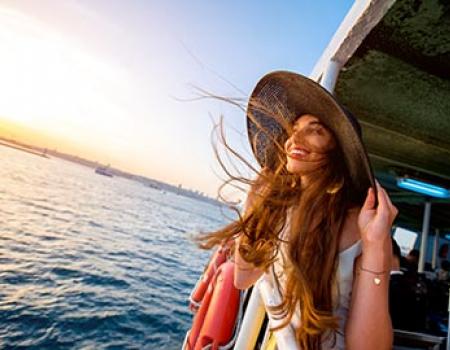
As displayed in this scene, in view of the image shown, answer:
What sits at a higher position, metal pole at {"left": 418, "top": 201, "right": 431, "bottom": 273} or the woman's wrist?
metal pole at {"left": 418, "top": 201, "right": 431, "bottom": 273}

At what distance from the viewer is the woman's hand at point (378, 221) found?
89cm

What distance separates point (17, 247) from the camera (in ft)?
27.8

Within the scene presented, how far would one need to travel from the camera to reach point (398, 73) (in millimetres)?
2209

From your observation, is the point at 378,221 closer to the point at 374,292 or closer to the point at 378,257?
the point at 378,257

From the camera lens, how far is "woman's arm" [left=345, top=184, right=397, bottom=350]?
0.87 m

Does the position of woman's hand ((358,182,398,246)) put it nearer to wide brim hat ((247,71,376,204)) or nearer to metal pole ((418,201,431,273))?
wide brim hat ((247,71,376,204))

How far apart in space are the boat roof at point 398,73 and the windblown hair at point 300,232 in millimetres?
893

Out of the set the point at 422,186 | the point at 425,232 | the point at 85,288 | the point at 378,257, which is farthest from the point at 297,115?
the point at 425,232

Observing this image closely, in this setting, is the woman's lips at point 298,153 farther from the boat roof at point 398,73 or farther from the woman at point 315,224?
the boat roof at point 398,73

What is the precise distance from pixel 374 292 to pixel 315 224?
34 centimetres

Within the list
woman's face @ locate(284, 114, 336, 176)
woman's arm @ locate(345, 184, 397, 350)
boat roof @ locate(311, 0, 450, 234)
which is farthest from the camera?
boat roof @ locate(311, 0, 450, 234)

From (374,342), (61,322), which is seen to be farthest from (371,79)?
(61,322)

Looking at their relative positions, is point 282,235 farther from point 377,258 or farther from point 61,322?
point 61,322

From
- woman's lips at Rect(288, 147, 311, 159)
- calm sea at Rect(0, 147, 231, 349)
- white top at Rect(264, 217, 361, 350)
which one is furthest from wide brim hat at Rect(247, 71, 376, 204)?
calm sea at Rect(0, 147, 231, 349)
